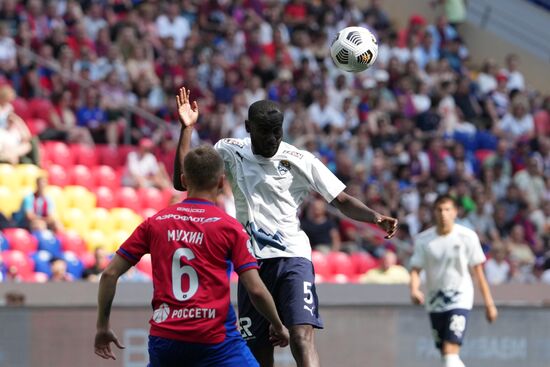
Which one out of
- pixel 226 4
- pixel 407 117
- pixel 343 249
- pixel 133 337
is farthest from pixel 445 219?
pixel 226 4

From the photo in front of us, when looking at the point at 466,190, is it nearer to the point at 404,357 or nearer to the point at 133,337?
the point at 404,357

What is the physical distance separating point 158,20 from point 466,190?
6054 mm

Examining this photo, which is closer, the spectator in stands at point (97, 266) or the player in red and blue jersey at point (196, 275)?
the player in red and blue jersey at point (196, 275)

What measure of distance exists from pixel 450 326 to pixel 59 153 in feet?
25.4

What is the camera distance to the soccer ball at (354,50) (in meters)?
9.06

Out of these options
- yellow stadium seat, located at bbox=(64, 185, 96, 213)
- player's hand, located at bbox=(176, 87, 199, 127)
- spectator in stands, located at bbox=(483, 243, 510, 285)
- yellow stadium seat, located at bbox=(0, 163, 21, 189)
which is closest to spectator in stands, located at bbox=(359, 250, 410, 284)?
spectator in stands, located at bbox=(483, 243, 510, 285)

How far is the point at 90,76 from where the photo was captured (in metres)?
18.6

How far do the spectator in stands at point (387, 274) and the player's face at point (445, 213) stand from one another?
15.4 ft

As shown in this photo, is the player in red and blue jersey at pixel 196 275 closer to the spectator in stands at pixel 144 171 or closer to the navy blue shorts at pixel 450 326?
the navy blue shorts at pixel 450 326

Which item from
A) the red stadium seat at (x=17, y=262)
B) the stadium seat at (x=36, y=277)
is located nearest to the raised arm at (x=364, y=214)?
the stadium seat at (x=36, y=277)

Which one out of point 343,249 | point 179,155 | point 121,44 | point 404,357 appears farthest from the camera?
point 121,44

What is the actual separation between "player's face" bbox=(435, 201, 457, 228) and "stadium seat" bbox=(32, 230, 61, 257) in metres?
5.81

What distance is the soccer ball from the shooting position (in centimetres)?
906

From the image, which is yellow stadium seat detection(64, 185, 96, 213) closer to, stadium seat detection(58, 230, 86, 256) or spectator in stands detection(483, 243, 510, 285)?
stadium seat detection(58, 230, 86, 256)
